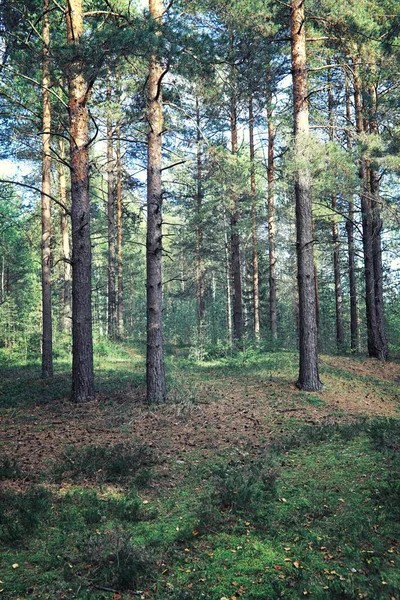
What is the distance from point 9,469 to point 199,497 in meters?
2.82

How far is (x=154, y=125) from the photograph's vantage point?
31.8 feet

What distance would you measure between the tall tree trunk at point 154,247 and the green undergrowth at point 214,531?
3.21m

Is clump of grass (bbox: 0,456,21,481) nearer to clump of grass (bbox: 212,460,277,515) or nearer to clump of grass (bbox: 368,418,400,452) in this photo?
clump of grass (bbox: 212,460,277,515)

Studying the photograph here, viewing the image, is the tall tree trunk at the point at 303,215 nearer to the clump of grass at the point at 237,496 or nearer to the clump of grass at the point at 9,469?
→ the clump of grass at the point at 237,496

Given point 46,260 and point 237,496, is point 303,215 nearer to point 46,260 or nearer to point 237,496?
point 237,496

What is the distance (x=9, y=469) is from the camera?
18.4 feet

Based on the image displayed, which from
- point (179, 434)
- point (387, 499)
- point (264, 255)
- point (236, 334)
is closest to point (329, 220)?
point (236, 334)

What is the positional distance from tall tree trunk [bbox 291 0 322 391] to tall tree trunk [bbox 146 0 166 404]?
382 cm

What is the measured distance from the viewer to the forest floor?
336cm

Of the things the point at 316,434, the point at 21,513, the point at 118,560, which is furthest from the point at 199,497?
the point at 316,434

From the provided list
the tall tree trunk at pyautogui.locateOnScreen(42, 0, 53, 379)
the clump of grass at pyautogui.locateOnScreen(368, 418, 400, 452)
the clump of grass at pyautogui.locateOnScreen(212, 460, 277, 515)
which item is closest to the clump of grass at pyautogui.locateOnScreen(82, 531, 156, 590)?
the clump of grass at pyautogui.locateOnScreen(212, 460, 277, 515)

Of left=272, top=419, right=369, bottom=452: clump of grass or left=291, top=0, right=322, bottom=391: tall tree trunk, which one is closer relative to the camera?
left=272, top=419, right=369, bottom=452: clump of grass

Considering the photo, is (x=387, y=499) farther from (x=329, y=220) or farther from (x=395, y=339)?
(x=395, y=339)

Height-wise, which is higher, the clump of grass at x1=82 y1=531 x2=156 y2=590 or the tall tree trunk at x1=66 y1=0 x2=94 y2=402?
the tall tree trunk at x1=66 y1=0 x2=94 y2=402
